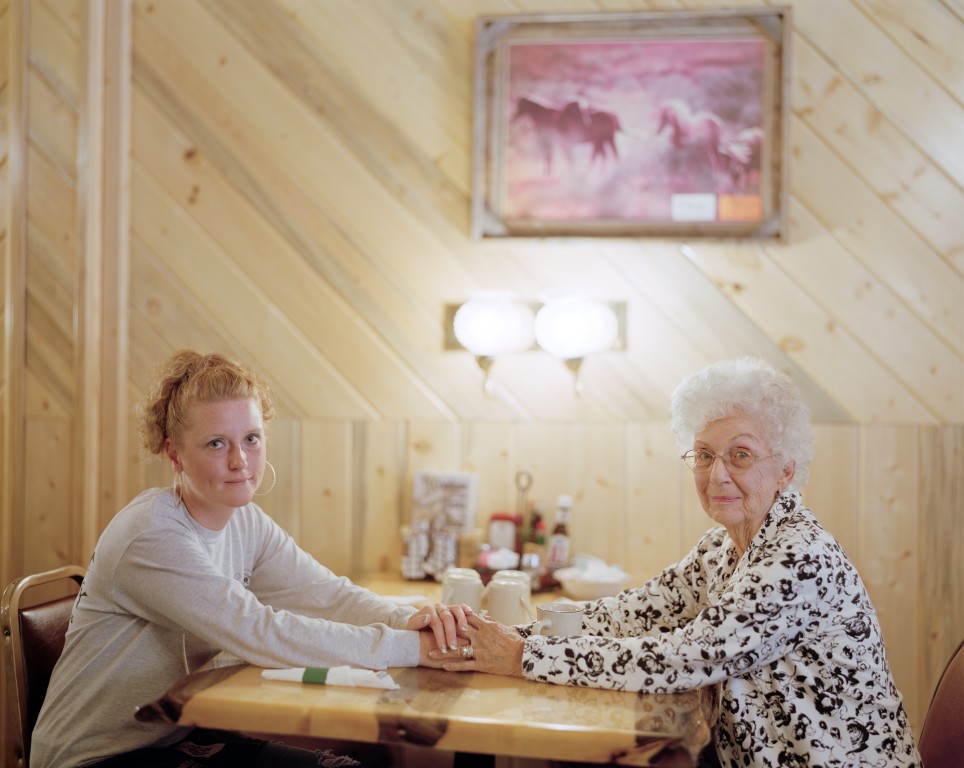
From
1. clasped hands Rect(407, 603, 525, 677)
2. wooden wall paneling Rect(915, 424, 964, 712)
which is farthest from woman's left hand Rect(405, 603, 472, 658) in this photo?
wooden wall paneling Rect(915, 424, 964, 712)

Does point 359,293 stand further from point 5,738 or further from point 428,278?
point 5,738

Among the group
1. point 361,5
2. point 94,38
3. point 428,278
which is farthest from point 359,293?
point 94,38

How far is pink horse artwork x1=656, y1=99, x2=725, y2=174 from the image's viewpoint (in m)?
2.79

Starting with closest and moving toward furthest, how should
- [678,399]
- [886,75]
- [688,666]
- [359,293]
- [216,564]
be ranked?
[688,666] < [216,564] < [678,399] < [886,75] < [359,293]

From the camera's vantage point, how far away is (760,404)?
1.79 meters

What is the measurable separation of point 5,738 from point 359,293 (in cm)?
173

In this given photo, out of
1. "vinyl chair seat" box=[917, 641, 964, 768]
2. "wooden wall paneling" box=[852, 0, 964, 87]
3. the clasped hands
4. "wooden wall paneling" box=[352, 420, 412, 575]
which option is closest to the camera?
the clasped hands

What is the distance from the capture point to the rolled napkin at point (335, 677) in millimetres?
1512

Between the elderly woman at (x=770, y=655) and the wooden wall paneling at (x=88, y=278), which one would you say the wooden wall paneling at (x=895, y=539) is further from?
the wooden wall paneling at (x=88, y=278)

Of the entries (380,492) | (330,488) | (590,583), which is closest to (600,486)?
(590,583)

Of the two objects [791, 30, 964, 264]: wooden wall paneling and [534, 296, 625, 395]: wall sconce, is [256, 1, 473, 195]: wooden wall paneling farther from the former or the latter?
[791, 30, 964, 264]: wooden wall paneling

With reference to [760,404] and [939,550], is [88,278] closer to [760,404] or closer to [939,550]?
[760,404]

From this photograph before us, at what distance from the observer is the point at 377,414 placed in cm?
293

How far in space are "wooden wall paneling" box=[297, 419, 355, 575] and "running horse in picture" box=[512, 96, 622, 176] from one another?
40.5 inches
